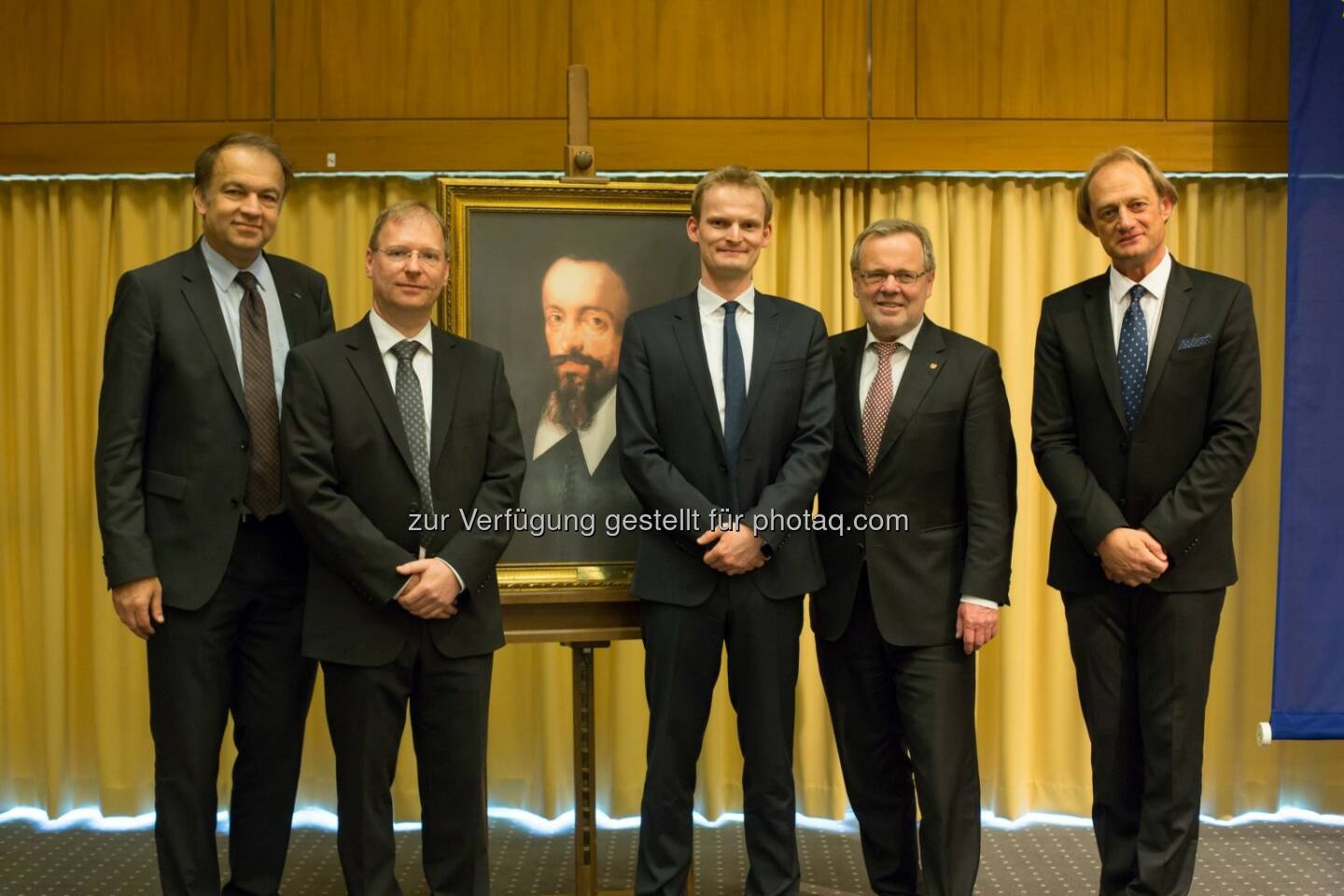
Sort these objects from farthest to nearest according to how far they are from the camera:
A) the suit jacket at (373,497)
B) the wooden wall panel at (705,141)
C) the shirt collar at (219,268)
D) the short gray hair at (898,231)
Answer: the wooden wall panel at (705,141)
the short gray hair at (898,231)
the shirt collar at (219,268)
the suit jacket at (373,497)

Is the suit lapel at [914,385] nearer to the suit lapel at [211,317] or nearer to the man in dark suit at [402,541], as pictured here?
the man in dark suit at [402,541]

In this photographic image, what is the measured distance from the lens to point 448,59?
4.26 metres

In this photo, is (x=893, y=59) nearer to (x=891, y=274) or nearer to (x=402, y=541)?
(x=891, y=274)

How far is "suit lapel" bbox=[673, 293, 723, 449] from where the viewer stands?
309 cm

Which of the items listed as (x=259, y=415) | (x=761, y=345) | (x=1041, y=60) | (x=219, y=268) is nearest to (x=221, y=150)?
(x=219, y=268)

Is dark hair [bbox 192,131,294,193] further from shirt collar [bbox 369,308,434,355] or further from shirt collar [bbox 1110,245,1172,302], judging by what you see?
shirt collar [bbox 1110,245,1172,302]

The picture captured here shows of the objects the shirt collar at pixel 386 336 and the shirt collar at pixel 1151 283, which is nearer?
the shirt collar at pixel 386 336

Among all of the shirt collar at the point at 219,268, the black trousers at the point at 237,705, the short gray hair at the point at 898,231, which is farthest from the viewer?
the short gray hair at the point at 898,231

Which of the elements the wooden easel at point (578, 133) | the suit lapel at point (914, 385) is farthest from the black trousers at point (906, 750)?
the wooden easel at point (578, 133)

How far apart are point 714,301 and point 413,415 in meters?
0.80

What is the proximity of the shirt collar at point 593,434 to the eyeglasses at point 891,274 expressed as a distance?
74cm

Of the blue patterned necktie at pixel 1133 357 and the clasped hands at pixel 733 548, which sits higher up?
the blue patterned necktie at pixel 1133 357

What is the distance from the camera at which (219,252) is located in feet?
9.98

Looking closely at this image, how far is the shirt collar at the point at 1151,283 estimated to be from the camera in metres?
3.09
